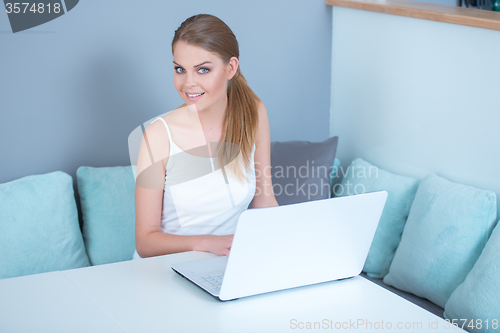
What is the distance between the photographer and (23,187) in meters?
1.87

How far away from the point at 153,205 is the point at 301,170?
841 millimetres

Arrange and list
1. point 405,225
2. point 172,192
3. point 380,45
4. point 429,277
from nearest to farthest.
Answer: point 172,192 → point 429,277 → point 405,225 → point 380,45

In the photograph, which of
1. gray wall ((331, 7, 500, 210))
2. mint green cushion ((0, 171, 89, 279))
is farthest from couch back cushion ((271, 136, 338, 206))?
mint green cushion ((0, 171, 89, 279))

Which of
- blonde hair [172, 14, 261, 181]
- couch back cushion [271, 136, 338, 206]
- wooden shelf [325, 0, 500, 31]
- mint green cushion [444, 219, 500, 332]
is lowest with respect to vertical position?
mint green cushion [444, 219, 500, 332]

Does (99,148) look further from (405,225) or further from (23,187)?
(405,225)

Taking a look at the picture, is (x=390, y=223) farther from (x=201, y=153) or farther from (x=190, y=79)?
(x=190, y=79)

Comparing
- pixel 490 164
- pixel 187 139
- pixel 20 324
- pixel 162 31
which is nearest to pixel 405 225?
pixel 490 164

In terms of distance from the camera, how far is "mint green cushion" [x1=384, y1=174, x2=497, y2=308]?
66.3 inches

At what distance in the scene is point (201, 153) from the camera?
5.67ft

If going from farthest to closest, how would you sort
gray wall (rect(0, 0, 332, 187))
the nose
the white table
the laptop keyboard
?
1. gray wall (rect(0, 0, 332, 187))
2. the nose
3. the laptop keyboard
4. the white table

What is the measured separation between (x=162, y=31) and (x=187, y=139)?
0.67 meters

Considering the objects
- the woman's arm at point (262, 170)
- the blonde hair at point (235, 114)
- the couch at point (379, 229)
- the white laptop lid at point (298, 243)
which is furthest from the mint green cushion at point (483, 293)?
the blonde hair at point (235, 114)

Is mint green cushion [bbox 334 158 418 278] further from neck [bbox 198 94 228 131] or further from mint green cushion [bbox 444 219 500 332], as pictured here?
neck [bbox 198 94 228 131]

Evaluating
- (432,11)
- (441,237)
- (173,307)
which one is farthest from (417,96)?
(173,307)
